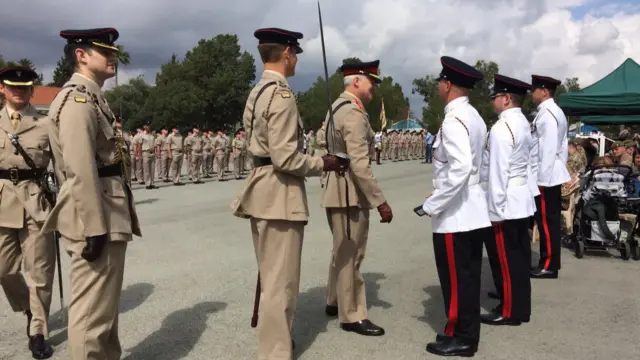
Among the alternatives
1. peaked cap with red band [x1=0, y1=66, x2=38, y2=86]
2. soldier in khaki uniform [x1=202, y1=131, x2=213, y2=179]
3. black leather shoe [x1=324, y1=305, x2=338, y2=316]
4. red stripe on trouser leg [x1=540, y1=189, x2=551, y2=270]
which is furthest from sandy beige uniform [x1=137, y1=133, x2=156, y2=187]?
red stripe on trouser leg [x1=540, y1=189, x2=551, y2=270]

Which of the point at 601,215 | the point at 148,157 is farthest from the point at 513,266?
the point at 148,157

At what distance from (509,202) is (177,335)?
10.3 ft

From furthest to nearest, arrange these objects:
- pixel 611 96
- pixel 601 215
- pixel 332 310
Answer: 1. pixel 611 96
2. pixel 601 215
3. pixel 332 310

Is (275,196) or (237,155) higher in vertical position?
(237,155)

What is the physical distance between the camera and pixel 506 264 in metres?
4.61

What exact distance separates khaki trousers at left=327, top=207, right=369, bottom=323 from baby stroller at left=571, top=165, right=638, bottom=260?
4087mm

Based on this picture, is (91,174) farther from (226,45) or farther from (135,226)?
(226,45)

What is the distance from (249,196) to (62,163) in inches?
46.1

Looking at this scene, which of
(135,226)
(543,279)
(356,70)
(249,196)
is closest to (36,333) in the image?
(135,226)

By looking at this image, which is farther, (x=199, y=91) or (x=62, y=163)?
(x=199, y=91)

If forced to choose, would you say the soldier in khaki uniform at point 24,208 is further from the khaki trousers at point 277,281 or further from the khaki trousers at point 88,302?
the khaki trousers at point 277,281

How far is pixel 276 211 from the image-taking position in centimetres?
339

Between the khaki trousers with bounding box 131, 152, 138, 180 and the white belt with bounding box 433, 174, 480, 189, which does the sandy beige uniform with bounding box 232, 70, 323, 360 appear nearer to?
the white belt with bounding box 433, 174, 480, 189

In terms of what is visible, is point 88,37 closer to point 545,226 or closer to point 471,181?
point 471,181
